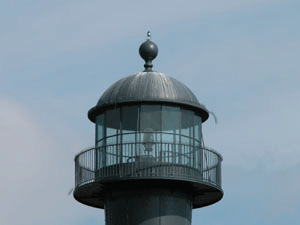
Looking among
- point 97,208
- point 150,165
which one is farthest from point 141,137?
point 97,208

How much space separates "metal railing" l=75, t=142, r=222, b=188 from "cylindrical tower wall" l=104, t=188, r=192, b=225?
3.61ft

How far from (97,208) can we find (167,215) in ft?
12.2

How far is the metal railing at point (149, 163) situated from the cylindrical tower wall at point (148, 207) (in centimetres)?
110

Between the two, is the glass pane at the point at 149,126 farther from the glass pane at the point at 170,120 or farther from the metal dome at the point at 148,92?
the metal dome at the point at 148,92

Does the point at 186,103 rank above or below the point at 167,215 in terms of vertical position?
Result: above

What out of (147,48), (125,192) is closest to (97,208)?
(125,192)

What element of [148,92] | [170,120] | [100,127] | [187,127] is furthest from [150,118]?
[100,127]

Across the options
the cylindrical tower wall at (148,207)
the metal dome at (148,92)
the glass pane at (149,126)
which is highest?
the metal dome at (148,92)

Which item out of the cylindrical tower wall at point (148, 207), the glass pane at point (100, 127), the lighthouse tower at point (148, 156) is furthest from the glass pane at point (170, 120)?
the glass pane at point (100, 127)

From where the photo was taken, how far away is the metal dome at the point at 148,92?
50812 mm

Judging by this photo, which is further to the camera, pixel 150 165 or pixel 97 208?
pixel 97 208

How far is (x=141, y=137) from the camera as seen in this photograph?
50.3m

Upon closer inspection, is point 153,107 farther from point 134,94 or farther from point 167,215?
point 167,215

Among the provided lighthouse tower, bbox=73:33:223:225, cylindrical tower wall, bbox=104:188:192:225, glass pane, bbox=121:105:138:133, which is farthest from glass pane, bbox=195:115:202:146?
glass pane, bbox=121:105:138:133
